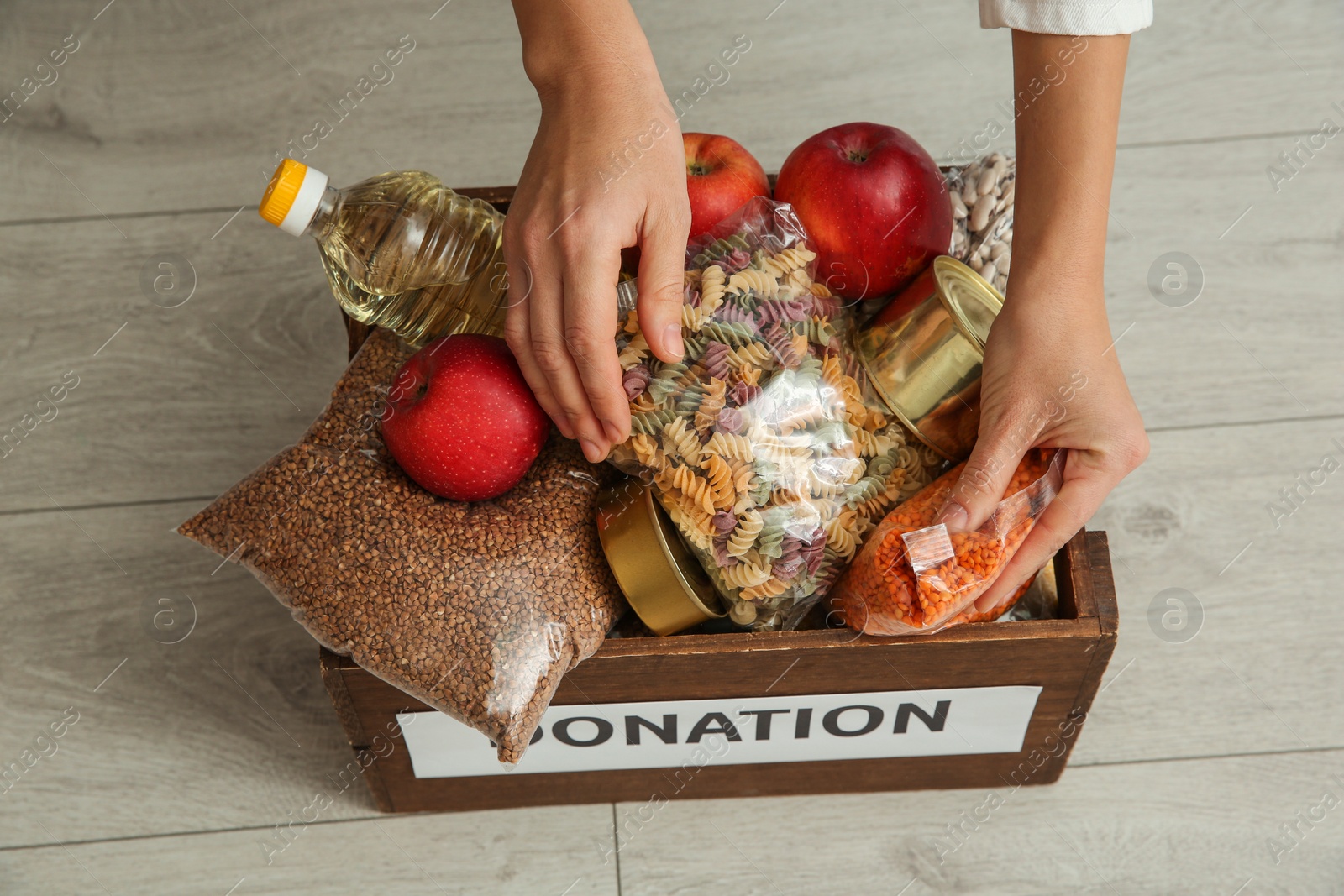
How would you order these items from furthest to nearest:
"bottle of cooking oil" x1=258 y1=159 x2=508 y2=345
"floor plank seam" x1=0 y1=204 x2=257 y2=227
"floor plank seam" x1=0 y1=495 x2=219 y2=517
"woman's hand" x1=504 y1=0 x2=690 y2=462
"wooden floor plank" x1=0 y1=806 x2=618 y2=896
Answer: "floor plank seam" x1=0 y1=204 x2=257 y2=227
"floor plank seam" x1=0 y1=495 x2=219 y2=517
"wooden floor plank" x1=0 y1=806 x2=618 y2=896
"bottle of cooking oil" x1=258 y1=159 x2=508 y2=345
"woman's hand" x1=504 y1=0 x2=690 y2=462

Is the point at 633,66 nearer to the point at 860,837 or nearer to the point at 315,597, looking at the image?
the point at 315,597

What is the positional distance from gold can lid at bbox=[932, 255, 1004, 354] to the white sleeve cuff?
6.4 inches

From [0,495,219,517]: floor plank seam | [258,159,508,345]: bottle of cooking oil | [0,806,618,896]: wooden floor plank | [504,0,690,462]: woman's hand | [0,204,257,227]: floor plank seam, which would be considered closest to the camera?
[504,0,690,462]: woman's hand

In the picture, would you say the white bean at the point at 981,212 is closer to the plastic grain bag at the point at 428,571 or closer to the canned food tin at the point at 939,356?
the canned food tin at the point at 939,356

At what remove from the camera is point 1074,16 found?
0.68 m

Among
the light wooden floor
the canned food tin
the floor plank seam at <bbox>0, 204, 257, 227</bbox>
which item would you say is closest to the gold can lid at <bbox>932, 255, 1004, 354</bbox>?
the canned food tin

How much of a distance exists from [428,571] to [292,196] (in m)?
0.26

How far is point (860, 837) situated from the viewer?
3.10 ft

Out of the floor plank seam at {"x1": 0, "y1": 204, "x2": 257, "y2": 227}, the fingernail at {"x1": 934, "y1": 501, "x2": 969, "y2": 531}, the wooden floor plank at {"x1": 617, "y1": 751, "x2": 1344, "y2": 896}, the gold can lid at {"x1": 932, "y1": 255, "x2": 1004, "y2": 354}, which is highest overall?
the gold can lid at {"x1": 932, "y1": 255, "x2": 1004, "y2": 354}

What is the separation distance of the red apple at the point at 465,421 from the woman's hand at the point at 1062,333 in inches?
11.5

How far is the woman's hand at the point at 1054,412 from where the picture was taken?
697mm

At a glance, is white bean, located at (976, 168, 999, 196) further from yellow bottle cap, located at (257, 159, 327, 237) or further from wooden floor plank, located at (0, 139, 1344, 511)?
yellow bottle cap, located at (257, 159, 327, 237)

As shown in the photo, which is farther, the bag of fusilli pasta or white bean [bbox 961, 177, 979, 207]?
white bean [bbox 961, 177, 979, 207]

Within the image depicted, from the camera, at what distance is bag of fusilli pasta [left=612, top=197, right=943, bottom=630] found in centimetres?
72
